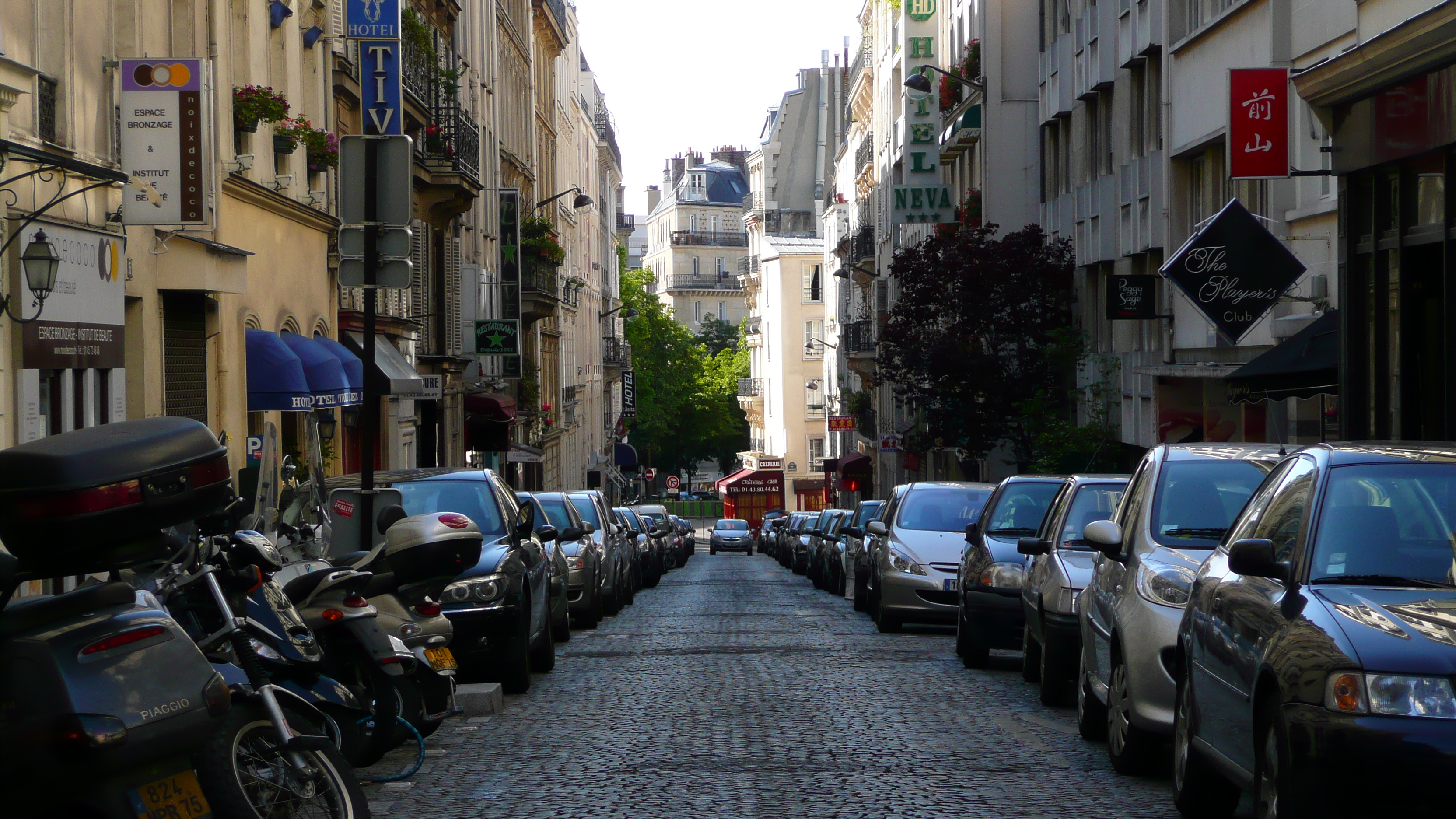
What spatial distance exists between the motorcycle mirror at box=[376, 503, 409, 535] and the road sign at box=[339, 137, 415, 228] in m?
4.04

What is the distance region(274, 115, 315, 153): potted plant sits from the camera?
23.4 meters

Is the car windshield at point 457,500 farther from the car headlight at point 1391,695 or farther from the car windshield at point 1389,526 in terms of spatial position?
the car headlight at point 1391,695

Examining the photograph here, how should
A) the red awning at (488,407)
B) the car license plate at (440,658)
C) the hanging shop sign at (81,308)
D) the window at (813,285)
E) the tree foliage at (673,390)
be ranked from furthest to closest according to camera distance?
the tree foliage at (673,390) → the window at (813,285) → the red awning at (488,407) → the hanging shop sign at (81,308) → the car license plate at (440,658)

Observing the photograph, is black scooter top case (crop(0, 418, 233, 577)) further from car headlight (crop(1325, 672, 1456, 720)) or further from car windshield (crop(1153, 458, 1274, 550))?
car windshield (crop(1153, 458, 1274, 550))

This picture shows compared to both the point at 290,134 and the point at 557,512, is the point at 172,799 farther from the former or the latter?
the point at 290,134

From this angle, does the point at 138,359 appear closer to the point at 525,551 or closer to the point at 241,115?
the point at 241,115

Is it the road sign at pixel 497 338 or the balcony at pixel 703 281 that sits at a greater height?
the balcony at pixel 703 281

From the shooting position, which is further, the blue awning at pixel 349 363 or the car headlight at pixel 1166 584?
the blue awning at pixel 349 363

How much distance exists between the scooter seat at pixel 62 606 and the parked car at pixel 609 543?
15.5 metres

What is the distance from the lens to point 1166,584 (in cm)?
859

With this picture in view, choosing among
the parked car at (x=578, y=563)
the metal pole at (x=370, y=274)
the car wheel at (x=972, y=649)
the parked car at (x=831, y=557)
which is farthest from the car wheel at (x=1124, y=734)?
the parked car at (x=831, y=557)

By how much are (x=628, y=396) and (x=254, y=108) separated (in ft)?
253

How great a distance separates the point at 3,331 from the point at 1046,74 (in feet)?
86.9

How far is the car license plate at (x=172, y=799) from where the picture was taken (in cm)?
438
